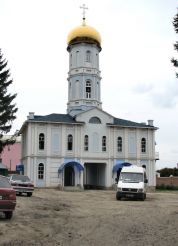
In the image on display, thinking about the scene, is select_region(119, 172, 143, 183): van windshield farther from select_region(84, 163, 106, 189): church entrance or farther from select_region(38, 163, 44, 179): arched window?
select_region(84, 163, 106, 189): church entrance

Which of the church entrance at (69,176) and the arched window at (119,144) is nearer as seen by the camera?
the church entrance at (69,176)

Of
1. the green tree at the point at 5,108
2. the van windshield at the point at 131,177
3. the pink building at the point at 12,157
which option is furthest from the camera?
the pink building at the point at 12,157

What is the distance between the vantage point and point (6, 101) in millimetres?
47438

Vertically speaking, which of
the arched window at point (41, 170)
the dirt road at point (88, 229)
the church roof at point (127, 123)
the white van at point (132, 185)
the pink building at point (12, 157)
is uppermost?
the church roof at point (127, 123)

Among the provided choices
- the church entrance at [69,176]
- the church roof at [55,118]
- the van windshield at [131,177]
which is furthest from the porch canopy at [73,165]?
the van windshield at [131,177]

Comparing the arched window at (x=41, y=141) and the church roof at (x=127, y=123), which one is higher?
the church roof at (x=127, y=123)

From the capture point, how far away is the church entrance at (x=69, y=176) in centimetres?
4981

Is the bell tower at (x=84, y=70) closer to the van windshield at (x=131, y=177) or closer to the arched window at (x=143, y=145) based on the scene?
the arched window at (x=143, y=145)

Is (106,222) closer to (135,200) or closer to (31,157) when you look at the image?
(135,200)

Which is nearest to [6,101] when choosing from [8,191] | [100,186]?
[100,186]

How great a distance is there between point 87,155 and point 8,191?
3407cm

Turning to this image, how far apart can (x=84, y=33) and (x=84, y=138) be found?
13.7 m

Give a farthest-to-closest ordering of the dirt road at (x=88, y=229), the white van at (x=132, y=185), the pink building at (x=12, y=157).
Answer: the pink building at (x=12, y=157)
the white van at (x=132, y=185)
the dirt road at (x=88, y=229)

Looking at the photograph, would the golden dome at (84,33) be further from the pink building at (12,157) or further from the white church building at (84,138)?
the pink building at (12,157)
